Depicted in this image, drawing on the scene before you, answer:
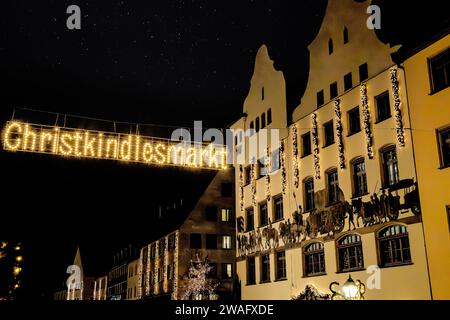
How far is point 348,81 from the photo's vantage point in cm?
2397

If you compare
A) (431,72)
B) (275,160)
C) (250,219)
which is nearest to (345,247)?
(431,72)

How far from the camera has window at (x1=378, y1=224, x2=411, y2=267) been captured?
19.5 meters

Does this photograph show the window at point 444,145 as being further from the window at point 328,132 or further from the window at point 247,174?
the window at point 247,174

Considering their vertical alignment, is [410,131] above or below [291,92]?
below

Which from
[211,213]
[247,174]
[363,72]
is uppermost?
[363,72]

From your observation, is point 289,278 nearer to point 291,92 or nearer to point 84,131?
point 291,92

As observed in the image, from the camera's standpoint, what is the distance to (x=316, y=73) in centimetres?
2648

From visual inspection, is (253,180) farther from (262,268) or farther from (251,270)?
(251,270)

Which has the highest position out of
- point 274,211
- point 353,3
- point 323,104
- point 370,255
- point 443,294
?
point 353,3

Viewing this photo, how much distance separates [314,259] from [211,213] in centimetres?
1910

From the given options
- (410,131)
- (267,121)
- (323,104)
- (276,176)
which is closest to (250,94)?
(267,121)

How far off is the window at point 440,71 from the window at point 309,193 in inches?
347

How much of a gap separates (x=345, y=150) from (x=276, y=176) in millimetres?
6801

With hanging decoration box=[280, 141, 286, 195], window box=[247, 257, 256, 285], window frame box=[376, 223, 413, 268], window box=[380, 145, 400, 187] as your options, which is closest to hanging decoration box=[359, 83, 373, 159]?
window box=[380, 145, 400, 187]
